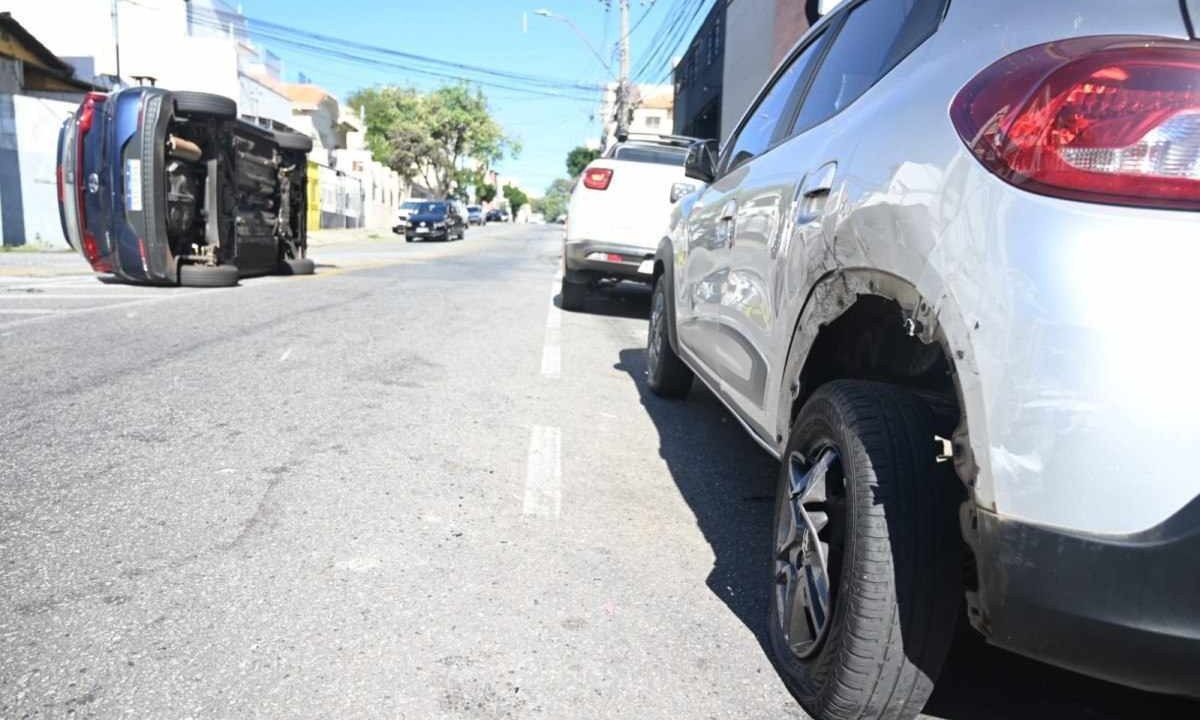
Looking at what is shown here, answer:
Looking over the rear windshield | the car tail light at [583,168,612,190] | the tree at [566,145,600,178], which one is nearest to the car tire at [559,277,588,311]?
the car tail light at [583,168,612,190]

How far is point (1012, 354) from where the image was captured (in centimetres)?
155

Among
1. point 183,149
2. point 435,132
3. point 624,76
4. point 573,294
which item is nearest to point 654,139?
point 573,294

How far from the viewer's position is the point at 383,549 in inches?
121

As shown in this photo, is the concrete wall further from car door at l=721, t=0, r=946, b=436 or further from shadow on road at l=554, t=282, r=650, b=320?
car door at l=721, t=0, r=946, b=436

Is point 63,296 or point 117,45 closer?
point 63,296

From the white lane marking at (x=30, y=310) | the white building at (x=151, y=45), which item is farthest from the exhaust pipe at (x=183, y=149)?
the white building at (x=151, y=45)

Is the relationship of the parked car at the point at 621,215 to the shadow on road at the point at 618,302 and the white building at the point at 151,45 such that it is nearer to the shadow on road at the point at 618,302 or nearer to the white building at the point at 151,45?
the shadow on road at the point at 618,302

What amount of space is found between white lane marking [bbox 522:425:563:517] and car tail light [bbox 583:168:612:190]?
4250mm

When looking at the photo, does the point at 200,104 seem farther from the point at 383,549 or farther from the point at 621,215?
the point at 383,549

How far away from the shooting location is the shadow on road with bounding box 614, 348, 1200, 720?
2.30 metres

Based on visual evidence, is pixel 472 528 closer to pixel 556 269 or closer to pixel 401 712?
pixel 401 712

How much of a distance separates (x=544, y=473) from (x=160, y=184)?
771 cm

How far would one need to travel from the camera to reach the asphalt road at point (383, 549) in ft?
7.39

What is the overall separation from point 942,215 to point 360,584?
208 cm
